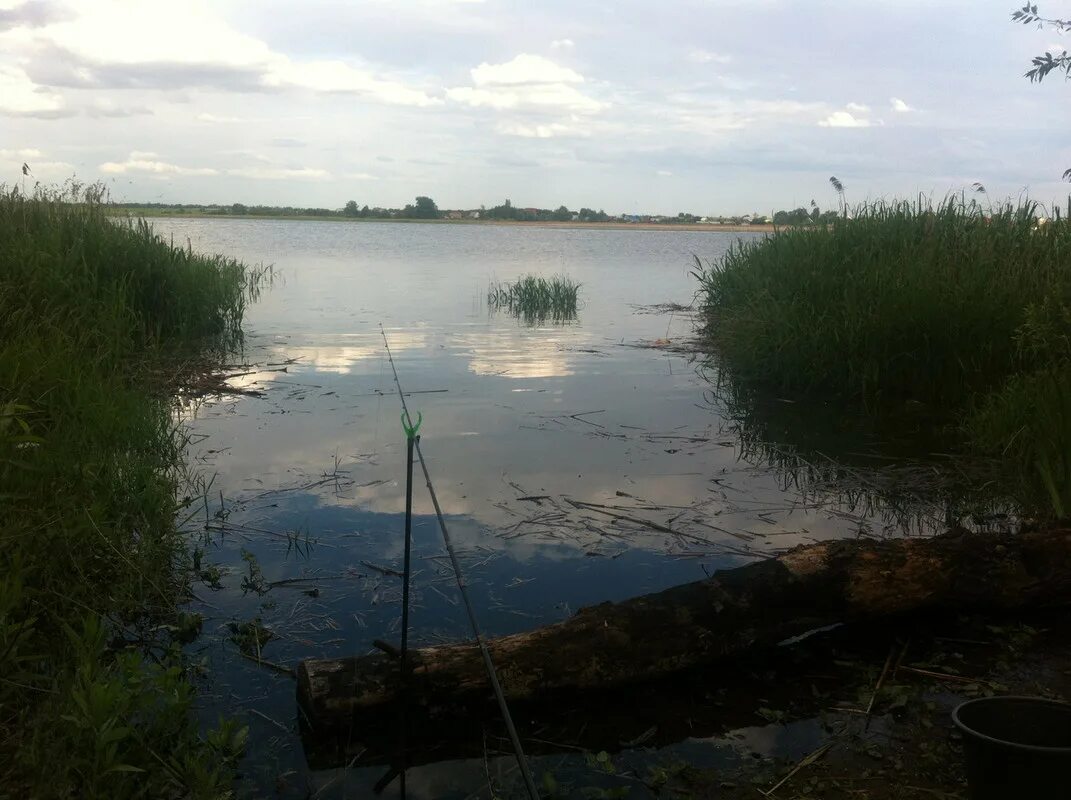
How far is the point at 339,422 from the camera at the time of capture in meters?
8.66

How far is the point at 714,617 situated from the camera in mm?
3965

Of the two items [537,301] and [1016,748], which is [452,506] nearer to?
[1016,748]

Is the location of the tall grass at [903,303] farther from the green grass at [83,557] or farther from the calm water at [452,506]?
the green grass at [83,557]

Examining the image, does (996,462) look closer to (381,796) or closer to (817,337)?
(817,337)

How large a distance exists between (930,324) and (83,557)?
25.3 ft

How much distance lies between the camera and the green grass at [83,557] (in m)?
2.90

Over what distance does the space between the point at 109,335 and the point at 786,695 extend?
289 inches

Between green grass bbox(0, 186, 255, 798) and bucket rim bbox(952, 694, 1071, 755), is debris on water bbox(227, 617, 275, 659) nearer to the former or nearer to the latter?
green grass bbox(0, 186, 255, 798)

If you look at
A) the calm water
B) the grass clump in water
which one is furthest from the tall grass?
the grass clump in water

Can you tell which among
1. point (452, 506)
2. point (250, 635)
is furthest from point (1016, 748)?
point (452, 506)

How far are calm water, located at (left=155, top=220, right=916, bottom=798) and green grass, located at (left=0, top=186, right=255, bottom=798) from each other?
30cm

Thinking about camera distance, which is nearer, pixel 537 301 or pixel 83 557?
pixel 83 557

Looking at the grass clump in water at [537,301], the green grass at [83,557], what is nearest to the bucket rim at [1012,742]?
the green grass at [83,557]

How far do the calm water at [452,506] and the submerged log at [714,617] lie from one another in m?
0.28
